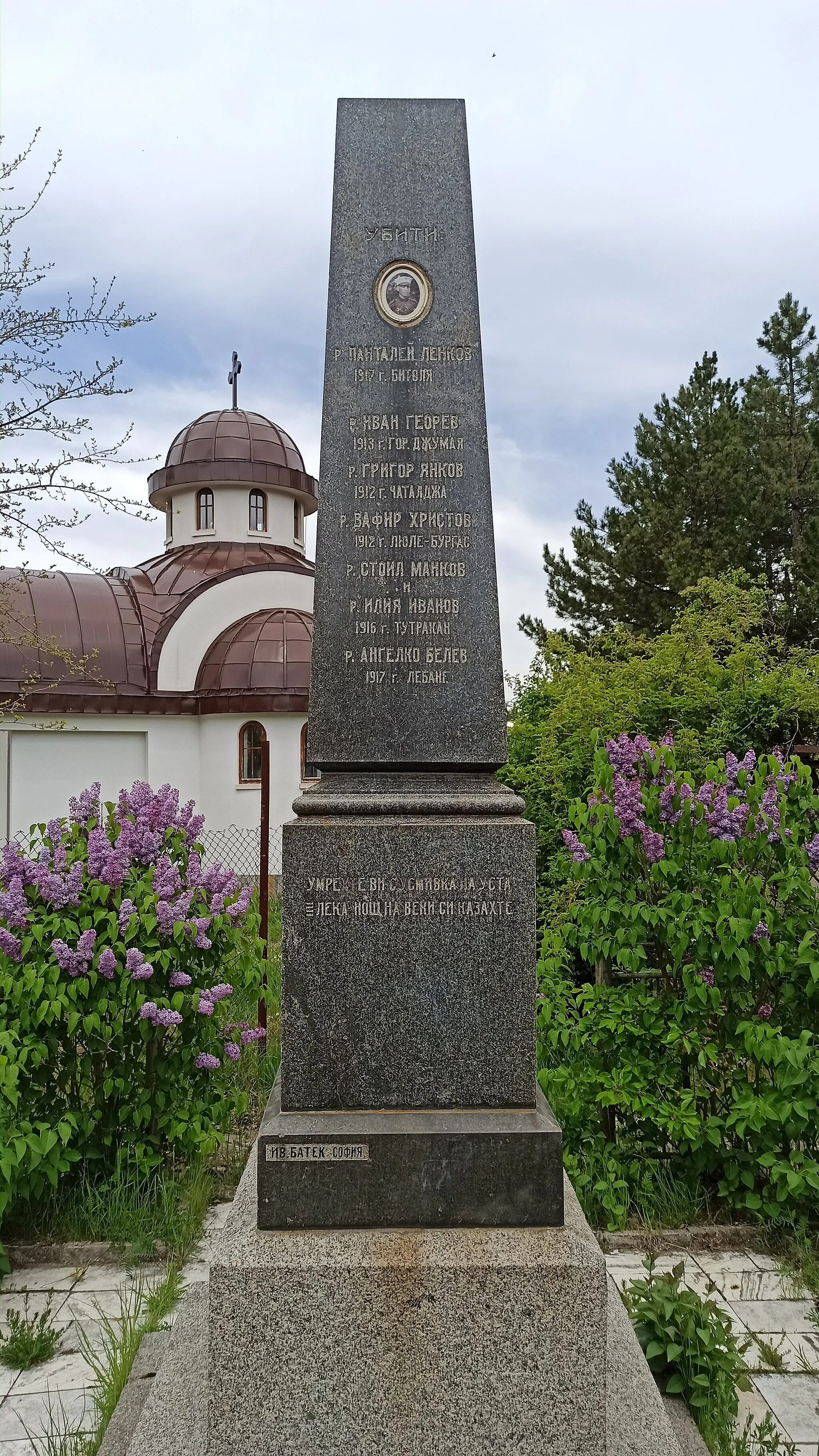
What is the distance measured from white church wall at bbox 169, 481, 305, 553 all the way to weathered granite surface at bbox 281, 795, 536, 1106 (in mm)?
20034

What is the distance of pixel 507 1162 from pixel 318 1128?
56 centimetres

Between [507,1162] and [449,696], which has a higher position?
[449,696]

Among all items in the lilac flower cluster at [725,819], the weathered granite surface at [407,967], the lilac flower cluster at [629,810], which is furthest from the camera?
the lilac flower cluster at [629,810]

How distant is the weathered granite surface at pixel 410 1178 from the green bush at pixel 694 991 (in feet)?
5.36

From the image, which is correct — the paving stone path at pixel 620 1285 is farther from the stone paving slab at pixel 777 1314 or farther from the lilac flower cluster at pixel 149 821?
the lilac flower cluster at pixel 149 821

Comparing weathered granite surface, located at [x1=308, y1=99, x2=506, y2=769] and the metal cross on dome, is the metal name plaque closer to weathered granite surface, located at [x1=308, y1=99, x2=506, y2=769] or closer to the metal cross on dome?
weathered granite surface, located at [x1=308, y1=99, x2=506, y2=769]

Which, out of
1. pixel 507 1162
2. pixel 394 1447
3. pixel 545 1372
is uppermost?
pixel 507 1162

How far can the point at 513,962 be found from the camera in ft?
9.43

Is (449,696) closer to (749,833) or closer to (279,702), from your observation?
(749,833)

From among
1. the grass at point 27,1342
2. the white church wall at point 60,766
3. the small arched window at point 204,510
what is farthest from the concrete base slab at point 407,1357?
the small arched window at point 204,510

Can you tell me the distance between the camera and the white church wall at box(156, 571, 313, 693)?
18906 mm

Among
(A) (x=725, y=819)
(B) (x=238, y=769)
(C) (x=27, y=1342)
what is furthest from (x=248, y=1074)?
(B) (x=238, y=769)

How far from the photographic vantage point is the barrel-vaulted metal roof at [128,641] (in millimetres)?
17766

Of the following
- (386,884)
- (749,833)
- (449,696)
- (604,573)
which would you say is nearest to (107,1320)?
(386,884)
